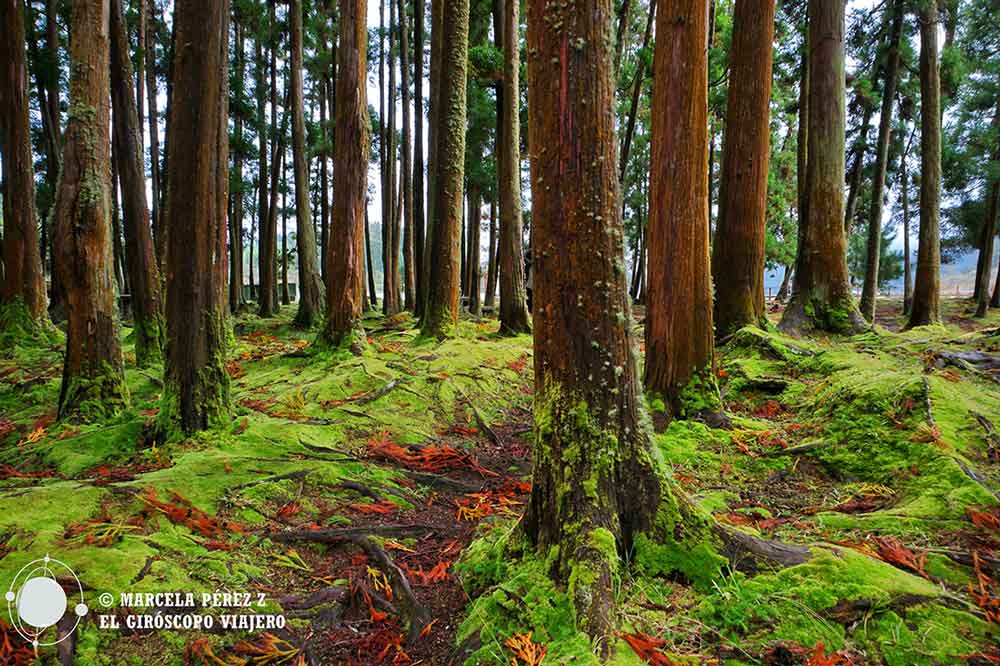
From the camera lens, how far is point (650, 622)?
2.24 m

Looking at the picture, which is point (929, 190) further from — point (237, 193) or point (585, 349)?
point (237, 193)

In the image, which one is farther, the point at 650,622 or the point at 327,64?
the point at 327,64

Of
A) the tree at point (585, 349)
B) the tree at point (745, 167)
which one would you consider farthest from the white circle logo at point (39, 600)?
the tree at point (745, 167)

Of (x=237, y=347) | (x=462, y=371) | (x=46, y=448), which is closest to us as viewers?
(x=46, y=448)

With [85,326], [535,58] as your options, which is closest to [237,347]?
[85,326]

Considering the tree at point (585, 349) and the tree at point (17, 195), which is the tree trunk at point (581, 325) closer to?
the tree at point (585, 349)

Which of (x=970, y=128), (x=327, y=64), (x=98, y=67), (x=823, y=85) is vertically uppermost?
(x=327, y=64)

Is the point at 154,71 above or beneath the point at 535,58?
above

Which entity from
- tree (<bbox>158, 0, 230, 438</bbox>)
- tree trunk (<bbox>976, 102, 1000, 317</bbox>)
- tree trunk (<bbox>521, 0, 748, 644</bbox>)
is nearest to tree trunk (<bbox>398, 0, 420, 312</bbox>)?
tree (<bbox>158, 0, 230, 438</bbox>)

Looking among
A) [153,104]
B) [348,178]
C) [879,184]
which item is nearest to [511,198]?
[348,178]

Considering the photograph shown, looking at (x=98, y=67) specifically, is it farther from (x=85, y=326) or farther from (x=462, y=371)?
(x=462, y=371)

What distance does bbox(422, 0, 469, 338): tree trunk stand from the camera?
29.8ft

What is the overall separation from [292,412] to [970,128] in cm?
2561

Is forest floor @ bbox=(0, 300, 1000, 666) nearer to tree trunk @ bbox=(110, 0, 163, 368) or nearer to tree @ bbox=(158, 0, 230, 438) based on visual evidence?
tree @ bbox=(158, 0, 230, 438)
